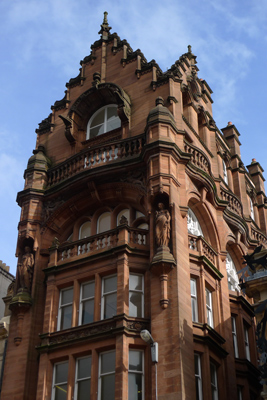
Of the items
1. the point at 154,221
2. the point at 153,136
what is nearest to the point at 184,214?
the point at 154,221

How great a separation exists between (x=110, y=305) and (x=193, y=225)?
21.5ft

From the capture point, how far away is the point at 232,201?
120 ft

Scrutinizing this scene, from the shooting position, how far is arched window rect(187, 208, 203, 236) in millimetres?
31406

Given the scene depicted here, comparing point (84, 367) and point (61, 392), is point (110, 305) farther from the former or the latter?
point (61, 392)

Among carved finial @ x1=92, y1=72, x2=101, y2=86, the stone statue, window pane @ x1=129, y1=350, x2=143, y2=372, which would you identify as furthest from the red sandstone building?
the stone statue

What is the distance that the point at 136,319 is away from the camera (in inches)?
1038

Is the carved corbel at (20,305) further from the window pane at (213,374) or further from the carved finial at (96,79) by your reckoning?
the carved finial at (96,79)

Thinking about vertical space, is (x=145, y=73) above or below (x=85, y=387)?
above

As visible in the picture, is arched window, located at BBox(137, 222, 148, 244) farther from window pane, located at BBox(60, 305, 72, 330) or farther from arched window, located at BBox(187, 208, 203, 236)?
window pane, located at BBox(60, 305, 72, 330)

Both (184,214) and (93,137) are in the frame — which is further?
(93,137)

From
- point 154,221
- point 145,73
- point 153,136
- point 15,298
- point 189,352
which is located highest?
point 145,73

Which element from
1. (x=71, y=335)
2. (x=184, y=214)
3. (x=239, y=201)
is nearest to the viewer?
(x=71, y=335)

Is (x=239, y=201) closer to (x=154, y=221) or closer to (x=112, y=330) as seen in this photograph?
(x=154, y=221)

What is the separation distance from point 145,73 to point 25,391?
685 inches
